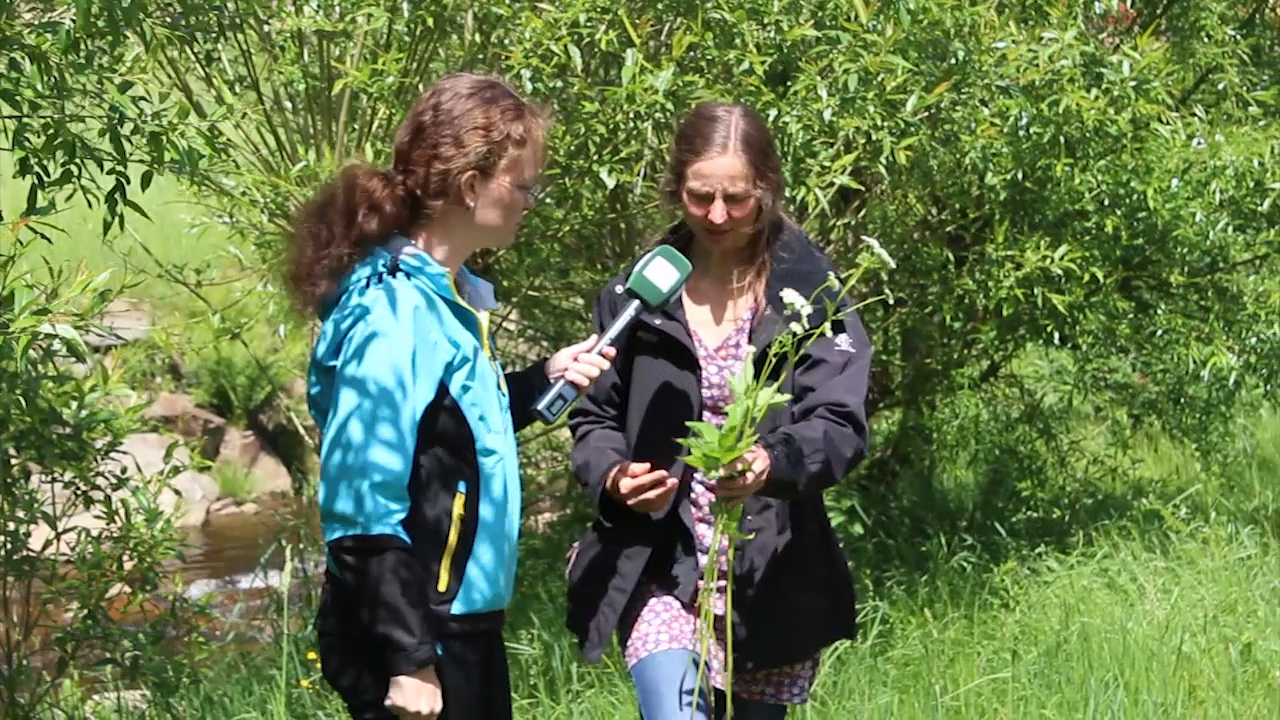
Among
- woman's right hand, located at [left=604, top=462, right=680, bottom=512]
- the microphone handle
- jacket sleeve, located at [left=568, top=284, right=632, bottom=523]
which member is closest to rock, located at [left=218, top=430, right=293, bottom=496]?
jacket sleeve, located at [left=568, top=284, right=632, bottom=523]

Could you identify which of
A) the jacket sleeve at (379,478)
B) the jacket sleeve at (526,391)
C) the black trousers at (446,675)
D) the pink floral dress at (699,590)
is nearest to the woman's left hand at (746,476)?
the pink floral dress at (699,590)

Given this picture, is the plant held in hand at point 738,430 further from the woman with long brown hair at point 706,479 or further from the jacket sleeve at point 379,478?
the jacket sleeve at point 379,478

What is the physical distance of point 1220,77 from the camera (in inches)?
246

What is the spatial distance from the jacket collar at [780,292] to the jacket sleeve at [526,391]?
0.26 metres

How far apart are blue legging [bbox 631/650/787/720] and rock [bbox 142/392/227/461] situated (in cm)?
878

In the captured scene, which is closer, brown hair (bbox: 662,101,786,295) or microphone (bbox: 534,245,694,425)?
microphone (bbox: 534,245,694,425)

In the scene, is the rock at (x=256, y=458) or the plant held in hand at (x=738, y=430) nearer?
the plant held in hand at (x=738, y=430)

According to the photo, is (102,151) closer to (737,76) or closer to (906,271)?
(737,76)

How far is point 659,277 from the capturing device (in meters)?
3.16

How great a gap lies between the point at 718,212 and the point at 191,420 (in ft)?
29.9

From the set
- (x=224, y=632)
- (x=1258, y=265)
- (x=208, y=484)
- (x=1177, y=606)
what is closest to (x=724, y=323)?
(x=1177, y=606)

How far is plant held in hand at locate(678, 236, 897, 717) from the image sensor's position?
2.87 m

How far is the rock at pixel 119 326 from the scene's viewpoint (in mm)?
3975

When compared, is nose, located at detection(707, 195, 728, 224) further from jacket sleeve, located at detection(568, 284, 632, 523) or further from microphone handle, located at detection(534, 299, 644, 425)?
microphone handle, located at detection(534, 299, 644, 425)
